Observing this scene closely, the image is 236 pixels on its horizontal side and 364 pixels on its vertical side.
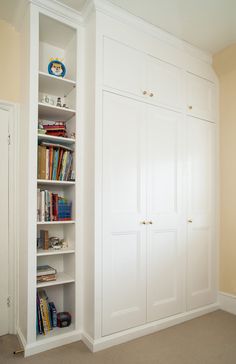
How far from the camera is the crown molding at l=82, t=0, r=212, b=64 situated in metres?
2.20

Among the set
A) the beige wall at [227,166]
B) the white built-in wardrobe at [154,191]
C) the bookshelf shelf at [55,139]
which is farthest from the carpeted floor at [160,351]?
the bookshelf shelf at [55,139]

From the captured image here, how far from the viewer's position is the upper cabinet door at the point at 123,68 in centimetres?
227

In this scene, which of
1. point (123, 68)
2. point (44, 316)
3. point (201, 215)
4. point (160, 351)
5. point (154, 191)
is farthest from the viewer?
point (201, 215)

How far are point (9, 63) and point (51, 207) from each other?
1305 millimetres

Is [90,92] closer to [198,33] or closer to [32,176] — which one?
[32,176]

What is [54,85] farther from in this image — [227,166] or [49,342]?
[49,342]

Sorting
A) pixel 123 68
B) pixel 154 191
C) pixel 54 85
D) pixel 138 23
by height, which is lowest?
pixel 154 191

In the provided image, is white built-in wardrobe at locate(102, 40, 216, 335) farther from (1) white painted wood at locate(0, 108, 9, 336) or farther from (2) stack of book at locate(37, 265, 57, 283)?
(1) white painted wood at locate(0, 108, 9, 336)

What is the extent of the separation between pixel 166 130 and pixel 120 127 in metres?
0.52

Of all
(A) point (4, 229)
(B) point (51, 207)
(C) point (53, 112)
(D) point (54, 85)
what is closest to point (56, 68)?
(D) point (54, 85)

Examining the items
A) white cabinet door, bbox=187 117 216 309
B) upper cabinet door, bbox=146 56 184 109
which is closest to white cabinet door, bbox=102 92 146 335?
upper cabinet door, bbox=146 56 184 109

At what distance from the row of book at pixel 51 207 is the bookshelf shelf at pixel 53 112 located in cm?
67

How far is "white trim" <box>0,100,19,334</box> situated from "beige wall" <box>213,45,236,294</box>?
83.0 inches

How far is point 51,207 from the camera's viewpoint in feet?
7.53
